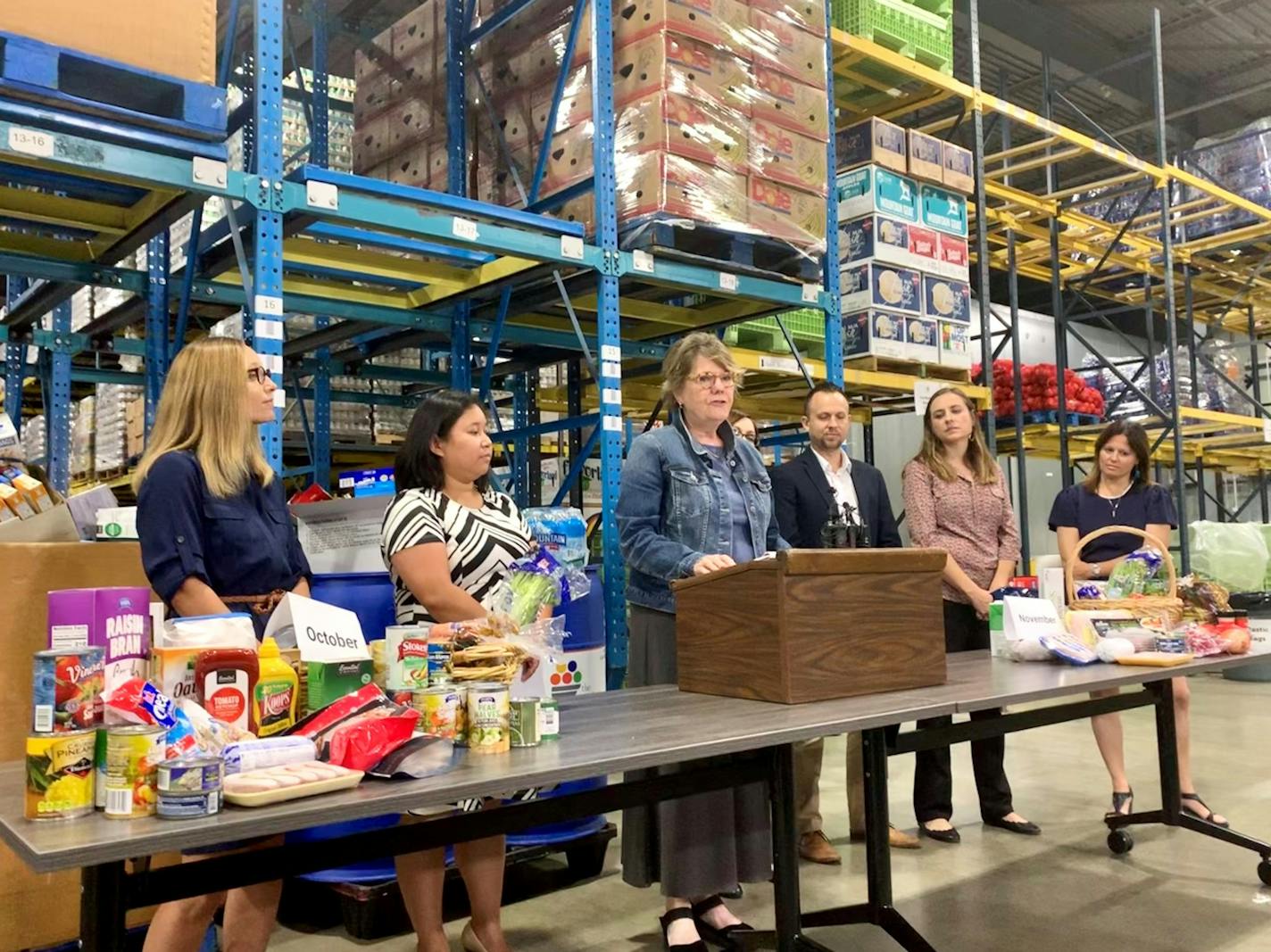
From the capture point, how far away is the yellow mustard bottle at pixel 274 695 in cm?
158

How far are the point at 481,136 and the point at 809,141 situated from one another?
1498 mm

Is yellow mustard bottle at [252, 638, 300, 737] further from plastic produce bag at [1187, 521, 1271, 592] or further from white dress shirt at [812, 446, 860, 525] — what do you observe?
plastic produce bag at [1187, 521, 1271, 592]

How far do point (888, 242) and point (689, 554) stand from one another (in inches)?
142

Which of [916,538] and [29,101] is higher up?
[29,101]

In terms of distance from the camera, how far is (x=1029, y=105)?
11430 millimetres

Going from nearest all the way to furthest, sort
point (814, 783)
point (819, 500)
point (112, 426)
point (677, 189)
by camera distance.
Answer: point (819, 500) < point (814, 783) < point (677, 189) < point (112, 426)

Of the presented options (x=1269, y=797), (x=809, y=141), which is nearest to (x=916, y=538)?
(x=809, y=141)

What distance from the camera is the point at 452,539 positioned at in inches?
105

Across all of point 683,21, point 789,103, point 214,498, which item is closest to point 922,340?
point 789,103

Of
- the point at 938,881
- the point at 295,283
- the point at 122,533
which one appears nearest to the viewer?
the point at 122,533

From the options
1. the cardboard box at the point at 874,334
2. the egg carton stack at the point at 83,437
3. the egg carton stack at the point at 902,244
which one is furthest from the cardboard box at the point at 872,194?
the egg carton stack at the point at 83,437

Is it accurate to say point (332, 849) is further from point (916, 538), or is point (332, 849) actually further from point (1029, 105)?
point (1029, 105)

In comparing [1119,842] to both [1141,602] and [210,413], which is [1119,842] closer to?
[1141,602]

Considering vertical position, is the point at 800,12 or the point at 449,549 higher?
the point at 800,12
